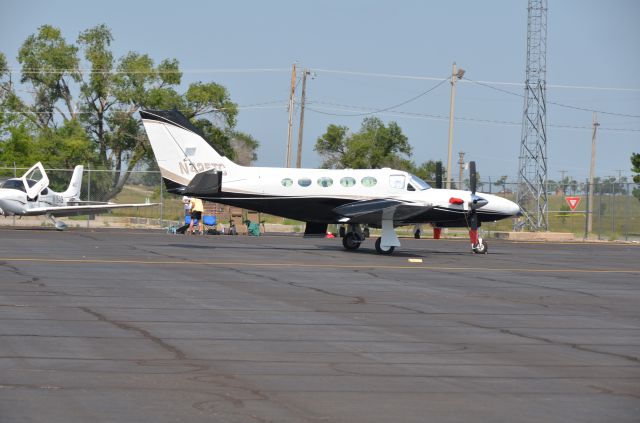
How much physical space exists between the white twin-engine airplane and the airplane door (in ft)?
36.0

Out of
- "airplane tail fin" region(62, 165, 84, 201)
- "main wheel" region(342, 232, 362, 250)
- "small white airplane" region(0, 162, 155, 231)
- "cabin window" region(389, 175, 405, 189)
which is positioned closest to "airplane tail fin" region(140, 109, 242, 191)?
"main wheel" region(342, 232, 362, 250)

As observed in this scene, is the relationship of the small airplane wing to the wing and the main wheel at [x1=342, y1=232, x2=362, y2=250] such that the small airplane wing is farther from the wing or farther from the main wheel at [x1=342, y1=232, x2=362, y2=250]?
the wing

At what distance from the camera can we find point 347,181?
30344 mm

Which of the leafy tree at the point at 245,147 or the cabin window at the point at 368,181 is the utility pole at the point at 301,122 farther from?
the leafy tree at the point at 245,147

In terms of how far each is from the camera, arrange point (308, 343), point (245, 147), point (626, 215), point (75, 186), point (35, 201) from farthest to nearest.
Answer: point (245, 147) → point (626, 215) → point (75, 186) → point (35, 201) → point (308, 343)

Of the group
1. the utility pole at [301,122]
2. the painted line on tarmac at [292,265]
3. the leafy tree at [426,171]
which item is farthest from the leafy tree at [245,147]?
the painted line on tarmac at [292,265]

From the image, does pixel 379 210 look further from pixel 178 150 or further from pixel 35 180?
pixel 35 180

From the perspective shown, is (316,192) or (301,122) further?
(301,122)

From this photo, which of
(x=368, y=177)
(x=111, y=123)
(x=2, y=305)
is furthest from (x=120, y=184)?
(x=2, y=305)

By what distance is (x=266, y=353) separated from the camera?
35.2 ft

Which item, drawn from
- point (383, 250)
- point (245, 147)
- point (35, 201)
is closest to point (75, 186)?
point (35, 201)

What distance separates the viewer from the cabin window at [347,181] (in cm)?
3028

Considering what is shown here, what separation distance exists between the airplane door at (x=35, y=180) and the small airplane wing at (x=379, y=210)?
53.1 feet

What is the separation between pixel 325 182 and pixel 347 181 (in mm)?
705
